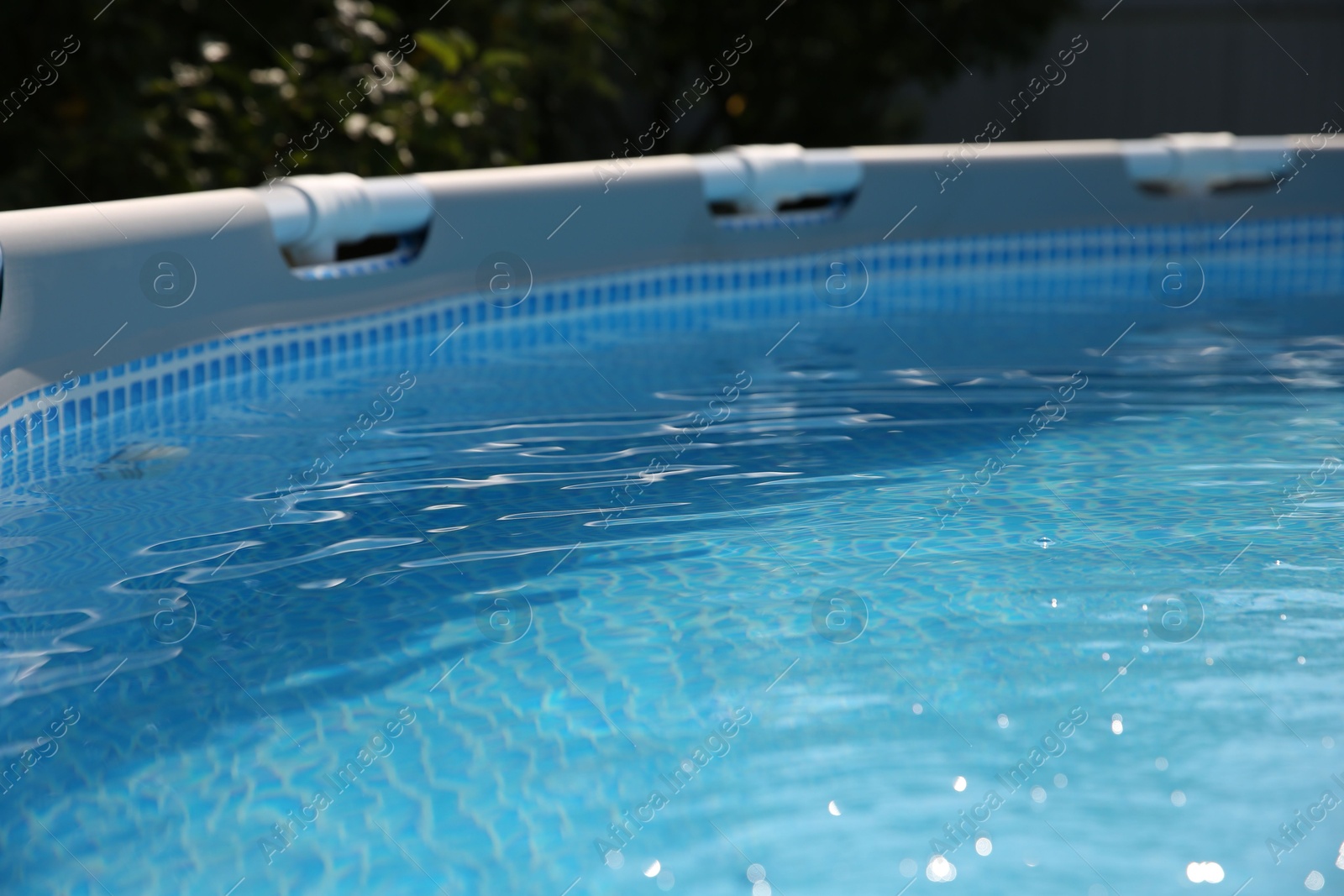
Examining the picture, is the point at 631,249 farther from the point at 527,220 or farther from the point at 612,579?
the point at 612,579

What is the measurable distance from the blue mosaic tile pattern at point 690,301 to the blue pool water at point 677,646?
8cm

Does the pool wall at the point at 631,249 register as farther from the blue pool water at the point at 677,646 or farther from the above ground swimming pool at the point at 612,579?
the blue pool water at the point at 677,646

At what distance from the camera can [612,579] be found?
8.48 feet

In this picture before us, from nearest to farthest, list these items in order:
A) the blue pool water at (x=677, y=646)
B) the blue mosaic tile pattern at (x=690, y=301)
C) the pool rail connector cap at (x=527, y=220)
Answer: the blue pool water at (x=677, y=646)
the pool rail connector cap at (x=527, y=220)
the blue mosaic tile pattern at (x=690, y=301)

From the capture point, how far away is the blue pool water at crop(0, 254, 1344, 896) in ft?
5.68

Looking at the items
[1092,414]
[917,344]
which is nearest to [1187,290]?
[917,344]

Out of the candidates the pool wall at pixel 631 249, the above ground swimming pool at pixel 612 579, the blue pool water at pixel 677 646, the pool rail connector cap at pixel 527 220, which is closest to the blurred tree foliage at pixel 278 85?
→ the pool rail connector cap at pixel 527 220

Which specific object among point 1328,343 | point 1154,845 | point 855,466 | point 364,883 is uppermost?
point 364,883

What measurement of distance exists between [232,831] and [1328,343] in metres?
4.25

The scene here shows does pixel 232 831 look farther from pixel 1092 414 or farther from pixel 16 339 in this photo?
pixel 1092 414

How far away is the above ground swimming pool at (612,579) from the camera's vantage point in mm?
1758

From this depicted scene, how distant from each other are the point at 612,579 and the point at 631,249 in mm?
3042

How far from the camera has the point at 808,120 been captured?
999 centimetres

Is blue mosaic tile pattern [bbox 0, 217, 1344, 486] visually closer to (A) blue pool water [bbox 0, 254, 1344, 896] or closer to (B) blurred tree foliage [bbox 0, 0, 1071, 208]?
(A) blue pool water [bbox 0, 254, 1344, 896]
